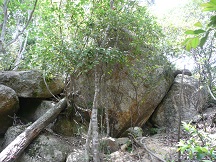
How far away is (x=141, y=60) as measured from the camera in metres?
6.12

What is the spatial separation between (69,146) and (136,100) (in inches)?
112

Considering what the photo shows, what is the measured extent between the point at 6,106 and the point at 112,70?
365 cm

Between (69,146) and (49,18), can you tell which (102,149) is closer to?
(69,146)

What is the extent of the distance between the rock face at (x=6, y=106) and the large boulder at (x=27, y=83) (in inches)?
19.0

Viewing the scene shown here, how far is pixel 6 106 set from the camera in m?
5.49

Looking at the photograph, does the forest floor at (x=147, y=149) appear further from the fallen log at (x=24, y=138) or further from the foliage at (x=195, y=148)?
the foliage at (x=195, y=148)

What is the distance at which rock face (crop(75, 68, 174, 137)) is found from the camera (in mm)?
6359

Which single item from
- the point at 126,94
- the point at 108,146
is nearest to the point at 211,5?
the point at 108,146

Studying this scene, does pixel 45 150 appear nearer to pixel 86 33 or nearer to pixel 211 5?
pixel 86 33

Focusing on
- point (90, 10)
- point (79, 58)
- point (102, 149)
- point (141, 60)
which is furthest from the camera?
point (141, 60)

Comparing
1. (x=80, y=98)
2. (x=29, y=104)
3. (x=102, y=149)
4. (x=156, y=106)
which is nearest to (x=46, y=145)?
(x=102, y=149)

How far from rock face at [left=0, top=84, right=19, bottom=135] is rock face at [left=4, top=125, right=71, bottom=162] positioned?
79 centimetres

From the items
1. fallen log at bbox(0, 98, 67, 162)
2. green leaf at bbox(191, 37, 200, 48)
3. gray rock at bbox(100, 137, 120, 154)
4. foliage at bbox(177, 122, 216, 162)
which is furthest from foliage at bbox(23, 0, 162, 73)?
green leaf at bbox(191, 37, 200, 48)

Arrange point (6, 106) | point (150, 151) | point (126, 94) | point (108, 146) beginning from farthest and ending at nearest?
point (126, 94) < point (6, 106) < point (108, 146) < point (150, 151)
